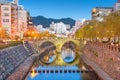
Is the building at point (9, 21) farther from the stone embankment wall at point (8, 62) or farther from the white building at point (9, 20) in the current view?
the stone embankment wall at point (8, 62)

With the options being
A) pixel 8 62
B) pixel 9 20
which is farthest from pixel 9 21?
pixel 8 62

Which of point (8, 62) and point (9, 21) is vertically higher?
point (9, 21)

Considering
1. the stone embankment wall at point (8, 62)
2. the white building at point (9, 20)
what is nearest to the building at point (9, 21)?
the white building at point (9, 20)

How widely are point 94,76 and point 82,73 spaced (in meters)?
5.91

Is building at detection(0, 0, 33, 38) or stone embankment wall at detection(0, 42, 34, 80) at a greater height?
building at detection(0, 0, 33, 38)

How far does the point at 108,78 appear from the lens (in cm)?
4822

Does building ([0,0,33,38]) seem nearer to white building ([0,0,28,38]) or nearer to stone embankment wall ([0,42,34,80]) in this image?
white building ([0,0,28,38])

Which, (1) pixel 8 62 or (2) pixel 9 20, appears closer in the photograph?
(1) pixel 8 62

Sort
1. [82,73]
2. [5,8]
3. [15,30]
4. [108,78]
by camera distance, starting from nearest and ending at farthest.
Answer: [108,78] < [82,73] < [5,8] < [15,30]

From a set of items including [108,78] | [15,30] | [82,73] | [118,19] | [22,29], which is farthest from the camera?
[22,29]

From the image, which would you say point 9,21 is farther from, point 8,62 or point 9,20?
point 8,62

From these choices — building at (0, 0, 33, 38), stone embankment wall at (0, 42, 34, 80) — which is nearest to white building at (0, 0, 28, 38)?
building at (0, 0, 33, 38)

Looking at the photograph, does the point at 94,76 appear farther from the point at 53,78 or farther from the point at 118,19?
the point at 118,19

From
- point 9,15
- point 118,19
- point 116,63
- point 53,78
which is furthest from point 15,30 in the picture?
point 116,63
